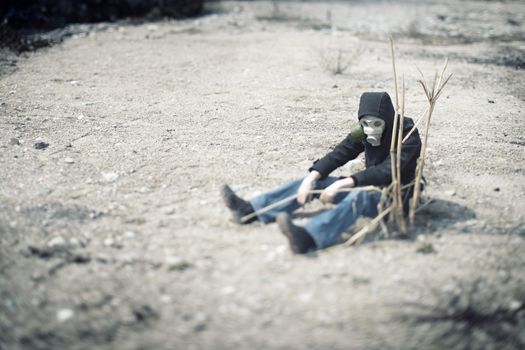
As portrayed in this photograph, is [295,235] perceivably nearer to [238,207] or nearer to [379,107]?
[238,207]

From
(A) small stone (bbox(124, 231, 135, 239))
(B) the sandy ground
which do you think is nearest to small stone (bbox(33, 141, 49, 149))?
(B) the sandy ground

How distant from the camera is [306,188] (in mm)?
3189

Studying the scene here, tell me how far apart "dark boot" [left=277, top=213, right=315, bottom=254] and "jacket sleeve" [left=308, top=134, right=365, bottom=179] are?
0.62 meters

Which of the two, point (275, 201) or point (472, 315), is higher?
point (275, 201)

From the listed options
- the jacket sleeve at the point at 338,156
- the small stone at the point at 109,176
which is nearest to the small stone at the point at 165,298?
the jacket sleeve at the point at 338,156

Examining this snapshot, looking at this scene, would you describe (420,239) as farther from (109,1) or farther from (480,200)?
(109,1)

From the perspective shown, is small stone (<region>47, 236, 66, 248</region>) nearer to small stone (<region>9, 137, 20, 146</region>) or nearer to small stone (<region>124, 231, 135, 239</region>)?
small stone (<region>124, 231, 135, 239</region>)

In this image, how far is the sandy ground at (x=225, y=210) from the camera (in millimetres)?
2338

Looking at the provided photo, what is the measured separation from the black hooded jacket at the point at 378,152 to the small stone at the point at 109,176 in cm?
175

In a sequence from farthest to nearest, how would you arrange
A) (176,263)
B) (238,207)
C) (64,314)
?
(238,207)
(176,263)
(64,314)

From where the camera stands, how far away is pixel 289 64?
23.3 feet

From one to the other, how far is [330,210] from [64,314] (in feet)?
5.44

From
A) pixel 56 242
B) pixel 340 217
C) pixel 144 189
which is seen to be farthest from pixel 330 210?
pixel 56 242

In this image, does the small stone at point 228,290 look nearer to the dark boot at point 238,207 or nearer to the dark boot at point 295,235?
the dark boot at point 295,235
